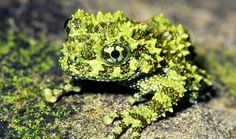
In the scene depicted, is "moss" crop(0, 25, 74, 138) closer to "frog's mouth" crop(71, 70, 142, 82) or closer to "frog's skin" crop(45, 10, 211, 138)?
"frog's mouth" crop(71, 70, 142, 82)

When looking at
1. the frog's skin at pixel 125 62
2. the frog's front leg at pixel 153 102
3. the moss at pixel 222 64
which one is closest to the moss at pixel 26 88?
the frog's skin at pixel 125 62

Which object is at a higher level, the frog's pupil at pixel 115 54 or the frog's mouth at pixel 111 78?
the frog's pupil at pixel 115 54

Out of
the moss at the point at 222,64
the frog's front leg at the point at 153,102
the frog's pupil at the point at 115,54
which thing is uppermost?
the moss at the point at 222,64

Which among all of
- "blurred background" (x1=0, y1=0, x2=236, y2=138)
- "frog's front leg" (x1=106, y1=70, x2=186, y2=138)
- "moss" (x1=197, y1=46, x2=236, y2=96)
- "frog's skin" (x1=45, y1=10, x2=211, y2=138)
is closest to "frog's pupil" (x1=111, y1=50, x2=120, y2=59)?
"frog's skin" (x1=45, y1=10, x2=211, y2=138)

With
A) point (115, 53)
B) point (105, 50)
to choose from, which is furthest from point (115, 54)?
point (105, 50)

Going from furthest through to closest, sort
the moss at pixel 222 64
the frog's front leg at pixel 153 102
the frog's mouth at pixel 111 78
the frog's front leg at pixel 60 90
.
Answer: the moss at pixel 222 64 < the frog's front leg at pixel 60 90 < the frog's mouth at pixel 111 78 < the frog's front leg at pixel 153 102

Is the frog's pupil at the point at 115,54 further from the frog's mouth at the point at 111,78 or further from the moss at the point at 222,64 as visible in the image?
the moss at the point at 222,64

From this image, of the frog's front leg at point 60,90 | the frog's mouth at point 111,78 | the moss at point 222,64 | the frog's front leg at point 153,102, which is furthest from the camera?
the moss at point 222,64

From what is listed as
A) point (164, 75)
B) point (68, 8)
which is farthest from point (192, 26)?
point (164, 75)
